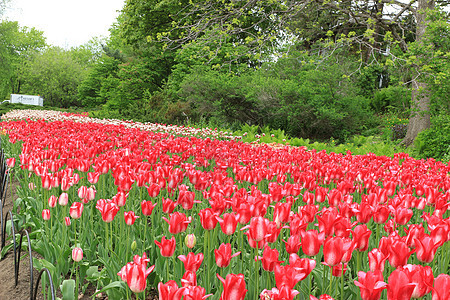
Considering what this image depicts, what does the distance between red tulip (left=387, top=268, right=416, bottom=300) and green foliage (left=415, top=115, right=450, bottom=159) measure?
9143mm

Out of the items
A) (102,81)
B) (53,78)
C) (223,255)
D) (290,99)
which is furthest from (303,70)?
(53,78)

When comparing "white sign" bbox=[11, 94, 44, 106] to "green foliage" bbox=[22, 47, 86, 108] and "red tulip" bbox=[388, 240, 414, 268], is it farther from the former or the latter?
"red tulip" bbox=[388, 240, 414, 268]

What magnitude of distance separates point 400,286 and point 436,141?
9645 mm

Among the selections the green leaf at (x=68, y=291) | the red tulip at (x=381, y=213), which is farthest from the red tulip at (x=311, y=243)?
the green leaf at (x=68, y=291)

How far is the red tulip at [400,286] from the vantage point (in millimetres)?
1233

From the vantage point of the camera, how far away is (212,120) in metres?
16.0

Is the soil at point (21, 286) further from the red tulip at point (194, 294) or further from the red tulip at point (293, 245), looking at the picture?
the red tulip at point (194, 294)

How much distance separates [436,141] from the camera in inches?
374

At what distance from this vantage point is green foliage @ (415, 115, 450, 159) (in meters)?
9.29

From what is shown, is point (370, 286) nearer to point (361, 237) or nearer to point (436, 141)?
point (361, 237)

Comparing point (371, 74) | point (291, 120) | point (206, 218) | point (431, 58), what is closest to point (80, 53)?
point (371, 74)

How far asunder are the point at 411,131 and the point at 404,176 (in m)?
9.29

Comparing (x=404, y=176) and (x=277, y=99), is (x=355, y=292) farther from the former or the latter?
(x=277, y=99)

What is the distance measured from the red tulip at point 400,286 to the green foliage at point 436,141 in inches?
360
